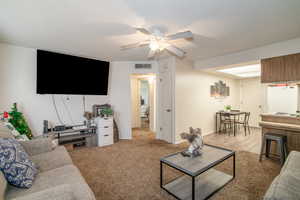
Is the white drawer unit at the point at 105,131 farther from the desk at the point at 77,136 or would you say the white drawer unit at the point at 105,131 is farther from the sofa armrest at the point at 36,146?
the sofa armrest at the point at 36,146

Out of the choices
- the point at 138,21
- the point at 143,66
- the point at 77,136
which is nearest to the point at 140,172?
the point at 77,136

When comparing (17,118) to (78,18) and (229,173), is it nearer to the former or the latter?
(78,18)

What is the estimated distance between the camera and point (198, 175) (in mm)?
1597

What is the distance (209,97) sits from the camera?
488 cm

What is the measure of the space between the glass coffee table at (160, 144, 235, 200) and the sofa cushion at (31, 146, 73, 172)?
4.19 ft

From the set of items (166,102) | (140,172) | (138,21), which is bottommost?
(140,172)

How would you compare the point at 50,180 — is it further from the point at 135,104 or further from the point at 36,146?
the point at 135,104

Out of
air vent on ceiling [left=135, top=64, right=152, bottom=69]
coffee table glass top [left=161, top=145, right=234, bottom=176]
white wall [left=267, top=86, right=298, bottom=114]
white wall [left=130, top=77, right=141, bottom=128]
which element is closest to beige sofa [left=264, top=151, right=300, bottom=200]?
coffee table glass top [left=161, top=145, right=234, bottom=176]

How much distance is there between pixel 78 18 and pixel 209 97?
4467 millimetres

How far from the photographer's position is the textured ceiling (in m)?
1.67

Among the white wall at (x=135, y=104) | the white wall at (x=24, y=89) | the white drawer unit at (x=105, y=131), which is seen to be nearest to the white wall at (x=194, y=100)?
the white drawer unit at (x=105, y=131)

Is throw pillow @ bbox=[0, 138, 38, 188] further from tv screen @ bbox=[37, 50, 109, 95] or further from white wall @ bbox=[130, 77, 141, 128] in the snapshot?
white wall @ bbox=[130, 77, 141, 128]

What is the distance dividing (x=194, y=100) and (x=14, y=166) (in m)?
4.15

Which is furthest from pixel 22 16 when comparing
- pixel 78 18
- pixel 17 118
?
pixel 17 118
